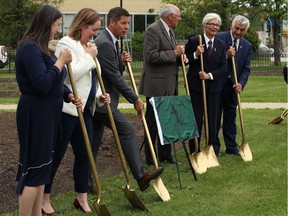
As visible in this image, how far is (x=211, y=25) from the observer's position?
319 inches

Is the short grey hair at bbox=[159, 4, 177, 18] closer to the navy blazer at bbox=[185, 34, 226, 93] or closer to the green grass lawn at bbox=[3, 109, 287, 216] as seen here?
the navy blazer at bbox=[185, 34, 226, 93]

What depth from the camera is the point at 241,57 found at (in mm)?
8961

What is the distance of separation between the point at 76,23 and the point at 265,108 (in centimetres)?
951

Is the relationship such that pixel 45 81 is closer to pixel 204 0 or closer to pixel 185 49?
pixel 185 49

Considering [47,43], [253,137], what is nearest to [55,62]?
[47,43]

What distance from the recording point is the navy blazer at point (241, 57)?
8.85m

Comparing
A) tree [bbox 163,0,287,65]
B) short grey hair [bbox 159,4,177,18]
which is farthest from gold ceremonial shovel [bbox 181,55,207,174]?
tree [bbox 163,0,287,65]

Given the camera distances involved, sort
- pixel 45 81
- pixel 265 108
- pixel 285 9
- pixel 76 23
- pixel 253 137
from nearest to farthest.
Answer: pixel 45 81
pixel 76 23
pixel 253 137
pixel 265 108
pixel 285 9

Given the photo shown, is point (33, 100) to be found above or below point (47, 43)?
below

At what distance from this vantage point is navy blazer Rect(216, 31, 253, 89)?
29.0 ft

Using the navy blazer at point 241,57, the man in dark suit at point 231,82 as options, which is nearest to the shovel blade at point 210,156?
the man in dark suit at point 231,82

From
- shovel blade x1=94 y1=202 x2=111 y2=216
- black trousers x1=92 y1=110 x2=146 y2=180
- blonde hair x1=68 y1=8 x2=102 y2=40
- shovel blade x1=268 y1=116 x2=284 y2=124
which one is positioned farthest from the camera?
shovel blade x1=268 y1=116 x2=284 y2=124

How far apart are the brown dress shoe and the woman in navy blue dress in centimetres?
162

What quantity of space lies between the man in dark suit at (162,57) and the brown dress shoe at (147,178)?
56.4 inches
